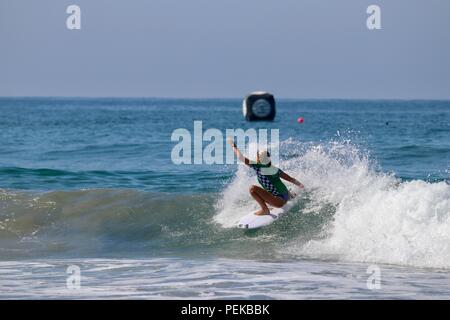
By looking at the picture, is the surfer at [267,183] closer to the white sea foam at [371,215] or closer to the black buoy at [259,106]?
the white sea foam at [371,215]

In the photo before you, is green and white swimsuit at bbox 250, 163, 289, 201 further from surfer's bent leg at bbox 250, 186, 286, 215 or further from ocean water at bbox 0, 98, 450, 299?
ocean water at bbox 0, 98, 450, 299

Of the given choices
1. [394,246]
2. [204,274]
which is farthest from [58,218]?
[394,246]

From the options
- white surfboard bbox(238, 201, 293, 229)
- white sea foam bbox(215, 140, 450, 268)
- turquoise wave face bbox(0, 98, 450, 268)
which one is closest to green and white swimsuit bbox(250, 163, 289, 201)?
white surfboard bbox(238, 201, 293, 229)

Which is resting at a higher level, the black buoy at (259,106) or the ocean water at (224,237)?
the black buoy at (259,106)

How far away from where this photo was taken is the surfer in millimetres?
13898

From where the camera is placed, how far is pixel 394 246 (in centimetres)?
1231

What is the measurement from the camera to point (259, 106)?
107 ft

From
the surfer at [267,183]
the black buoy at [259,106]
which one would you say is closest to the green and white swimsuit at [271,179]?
the surfer at [267,183]

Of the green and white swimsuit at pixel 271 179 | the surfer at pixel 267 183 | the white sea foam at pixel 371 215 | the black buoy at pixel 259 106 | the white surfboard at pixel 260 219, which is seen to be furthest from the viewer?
the black buoy at pixel 259 106

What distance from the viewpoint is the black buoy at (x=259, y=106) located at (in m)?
28.6

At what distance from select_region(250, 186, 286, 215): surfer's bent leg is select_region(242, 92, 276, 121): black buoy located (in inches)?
536

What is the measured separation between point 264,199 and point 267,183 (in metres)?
0.33
